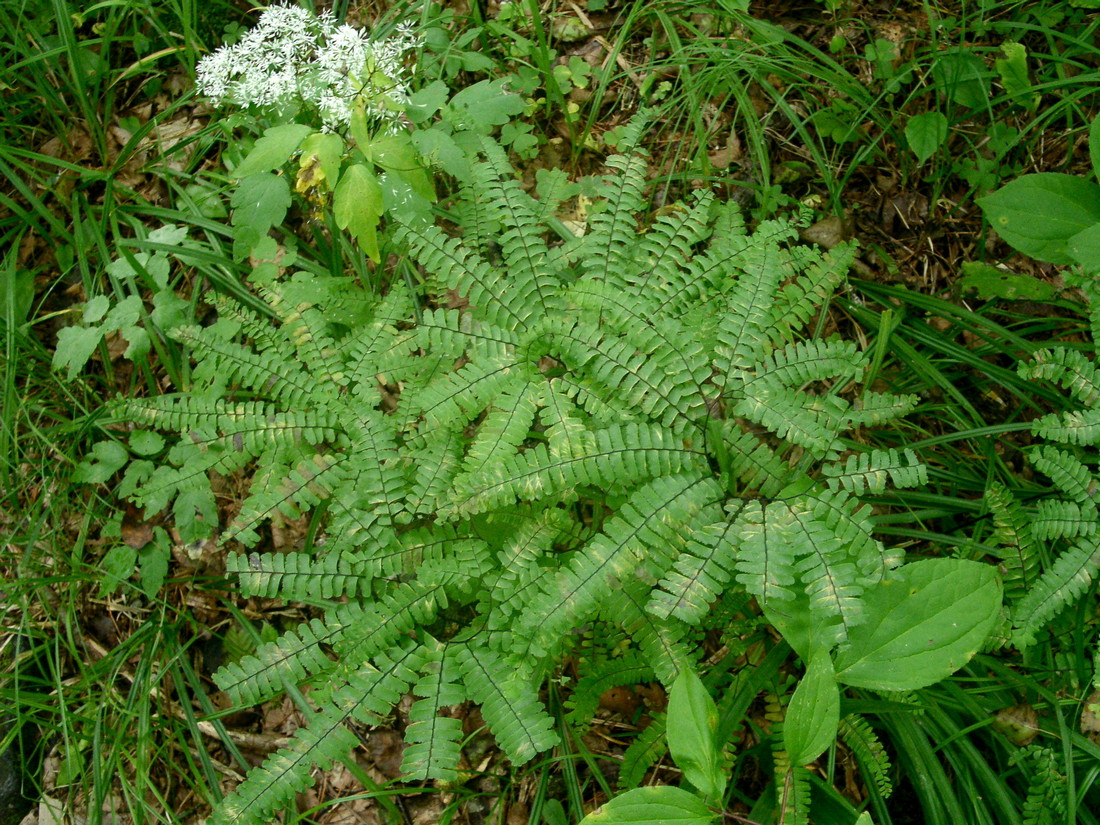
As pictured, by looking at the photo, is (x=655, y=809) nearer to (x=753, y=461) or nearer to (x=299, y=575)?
(x=753, y=461)

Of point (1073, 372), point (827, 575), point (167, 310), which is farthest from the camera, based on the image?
point (167, 310)

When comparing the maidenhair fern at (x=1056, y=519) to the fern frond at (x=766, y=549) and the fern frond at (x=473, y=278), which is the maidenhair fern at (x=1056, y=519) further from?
the fern frond at (x=473, y=278)

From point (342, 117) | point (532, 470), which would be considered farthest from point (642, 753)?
point (342, 117)

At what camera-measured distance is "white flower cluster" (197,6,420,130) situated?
2582 millimetres

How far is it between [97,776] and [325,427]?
168cm

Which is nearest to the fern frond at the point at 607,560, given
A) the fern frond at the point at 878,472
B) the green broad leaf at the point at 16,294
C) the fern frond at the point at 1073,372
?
the fern frond at the point at 878,472

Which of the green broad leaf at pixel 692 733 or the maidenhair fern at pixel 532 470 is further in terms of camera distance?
the maidenhair fern at pixel 532 470

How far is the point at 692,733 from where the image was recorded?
1.93m

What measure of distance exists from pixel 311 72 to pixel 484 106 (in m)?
0.68

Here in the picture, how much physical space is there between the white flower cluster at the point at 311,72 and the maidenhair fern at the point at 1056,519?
8.21 feet

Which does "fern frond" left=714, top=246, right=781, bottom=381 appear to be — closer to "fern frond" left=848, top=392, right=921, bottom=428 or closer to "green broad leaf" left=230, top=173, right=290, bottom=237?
"fern frond" left=848, top=392, right=921, bottom=428

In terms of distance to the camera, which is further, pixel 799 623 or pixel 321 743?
pixel 321 743

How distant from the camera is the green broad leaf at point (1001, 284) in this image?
3225mm

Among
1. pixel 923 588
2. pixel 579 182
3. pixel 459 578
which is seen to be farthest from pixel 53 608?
pixel 923 588
